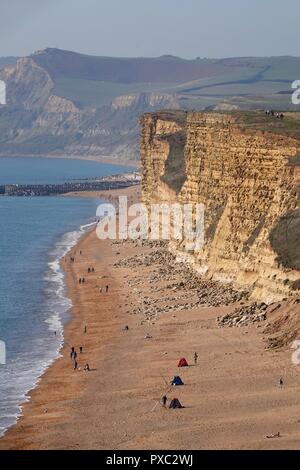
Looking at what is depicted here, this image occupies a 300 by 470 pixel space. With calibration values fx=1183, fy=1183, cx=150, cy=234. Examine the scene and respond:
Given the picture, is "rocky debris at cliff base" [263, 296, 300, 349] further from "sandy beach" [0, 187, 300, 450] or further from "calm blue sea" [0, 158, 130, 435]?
"calm blue sea" [0, 158, 130, 435]

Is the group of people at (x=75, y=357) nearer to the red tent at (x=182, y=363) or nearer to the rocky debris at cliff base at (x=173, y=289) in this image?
the red tent at (x=182, y=363)

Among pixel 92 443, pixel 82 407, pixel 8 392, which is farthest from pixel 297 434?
pixel 8 392

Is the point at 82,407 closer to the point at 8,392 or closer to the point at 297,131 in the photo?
the point at 8,392

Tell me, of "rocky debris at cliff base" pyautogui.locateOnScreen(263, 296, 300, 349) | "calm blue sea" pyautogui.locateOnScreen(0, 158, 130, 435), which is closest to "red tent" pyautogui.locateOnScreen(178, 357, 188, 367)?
"rocky debris at cliff base" pyautogui.locateOnScreen(263, 296, 300, 349)

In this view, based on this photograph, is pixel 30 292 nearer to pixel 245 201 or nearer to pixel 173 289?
pixel 173 289

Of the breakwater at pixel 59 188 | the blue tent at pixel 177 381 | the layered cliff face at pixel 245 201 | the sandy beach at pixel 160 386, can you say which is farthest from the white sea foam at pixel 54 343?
the breakwater at pixel 59 188

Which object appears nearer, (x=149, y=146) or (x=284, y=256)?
(x=284, y=256)

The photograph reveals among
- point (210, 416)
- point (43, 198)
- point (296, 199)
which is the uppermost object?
point (296, 199)
